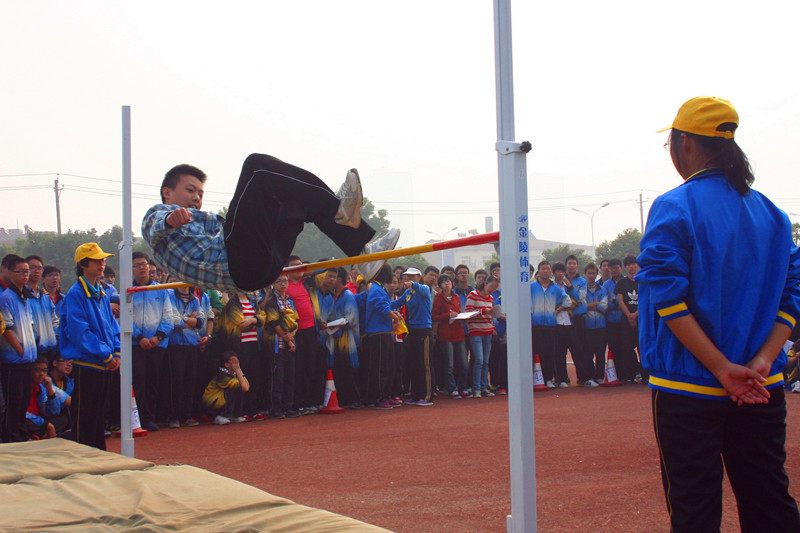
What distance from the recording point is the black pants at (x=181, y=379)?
7129mm

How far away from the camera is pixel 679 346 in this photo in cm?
194

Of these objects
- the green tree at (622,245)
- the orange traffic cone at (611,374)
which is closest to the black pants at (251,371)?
the orange traffic cone at (611,374)

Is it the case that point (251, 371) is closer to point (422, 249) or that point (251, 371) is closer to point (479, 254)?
point (422, 249)

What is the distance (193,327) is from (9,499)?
173 inches

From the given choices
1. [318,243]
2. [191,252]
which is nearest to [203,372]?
[191,252]

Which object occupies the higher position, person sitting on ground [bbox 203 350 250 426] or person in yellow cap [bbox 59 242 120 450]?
person in yellow cap [bbox 59 242 120 450]

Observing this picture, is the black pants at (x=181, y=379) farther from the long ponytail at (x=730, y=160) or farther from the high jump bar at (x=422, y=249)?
the long ponytail at (x=730, y=160)

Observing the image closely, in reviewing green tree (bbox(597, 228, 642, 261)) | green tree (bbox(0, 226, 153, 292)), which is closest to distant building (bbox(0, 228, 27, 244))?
green tree (bbox(0, 226, 153, 292))

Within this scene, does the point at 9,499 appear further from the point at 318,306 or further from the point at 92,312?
the point at 318,306

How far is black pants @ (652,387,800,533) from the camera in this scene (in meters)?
1.83

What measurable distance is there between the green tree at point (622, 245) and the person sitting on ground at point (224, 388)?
35.3m

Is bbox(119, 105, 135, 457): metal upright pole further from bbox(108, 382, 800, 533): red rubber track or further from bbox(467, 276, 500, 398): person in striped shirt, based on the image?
bbox(467, 276, 500, 398): person in striped shirt

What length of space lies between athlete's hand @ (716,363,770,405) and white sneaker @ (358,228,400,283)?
2.05 metres

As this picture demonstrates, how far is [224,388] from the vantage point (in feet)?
24.2
